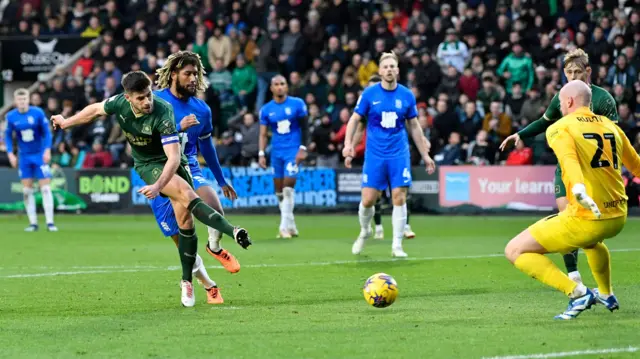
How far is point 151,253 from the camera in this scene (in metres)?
16.0

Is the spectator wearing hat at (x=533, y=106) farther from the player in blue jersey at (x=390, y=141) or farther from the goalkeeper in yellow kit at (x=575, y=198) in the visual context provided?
the goalkeeper in yellow kit at (x=575, y=198)

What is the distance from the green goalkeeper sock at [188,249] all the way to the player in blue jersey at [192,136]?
Answer: 0.27 metres

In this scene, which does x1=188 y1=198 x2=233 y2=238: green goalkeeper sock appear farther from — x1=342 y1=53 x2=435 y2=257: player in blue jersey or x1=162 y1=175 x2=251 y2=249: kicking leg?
x1=342 y1=53 x2=435 y2=257: player in blue jersey

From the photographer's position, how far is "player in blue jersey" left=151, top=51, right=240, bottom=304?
1055 cm

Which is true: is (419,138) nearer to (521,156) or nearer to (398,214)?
(398,214)

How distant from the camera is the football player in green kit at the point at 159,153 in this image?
9.59 metres

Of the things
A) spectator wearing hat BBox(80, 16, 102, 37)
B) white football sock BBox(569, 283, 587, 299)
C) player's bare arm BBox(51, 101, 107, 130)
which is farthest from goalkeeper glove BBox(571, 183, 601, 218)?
spectator wearing hat BBox(80, 16, 102, 37)

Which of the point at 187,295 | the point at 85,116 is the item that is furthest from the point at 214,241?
the point at 85,116

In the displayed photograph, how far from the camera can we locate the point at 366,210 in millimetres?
14773

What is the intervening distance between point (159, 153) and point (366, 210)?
5.20m

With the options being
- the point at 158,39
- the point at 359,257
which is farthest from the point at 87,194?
the point at 359,257

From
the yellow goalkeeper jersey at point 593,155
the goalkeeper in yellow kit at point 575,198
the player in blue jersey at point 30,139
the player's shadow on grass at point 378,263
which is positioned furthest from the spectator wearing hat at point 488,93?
the yellow goalkeeper jersey at point 593,155

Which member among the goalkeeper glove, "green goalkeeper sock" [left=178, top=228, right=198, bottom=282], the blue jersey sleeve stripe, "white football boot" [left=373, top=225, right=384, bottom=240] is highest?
the blue jersey sleeve stripe

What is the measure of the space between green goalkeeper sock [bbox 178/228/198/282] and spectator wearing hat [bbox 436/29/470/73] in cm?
1800
